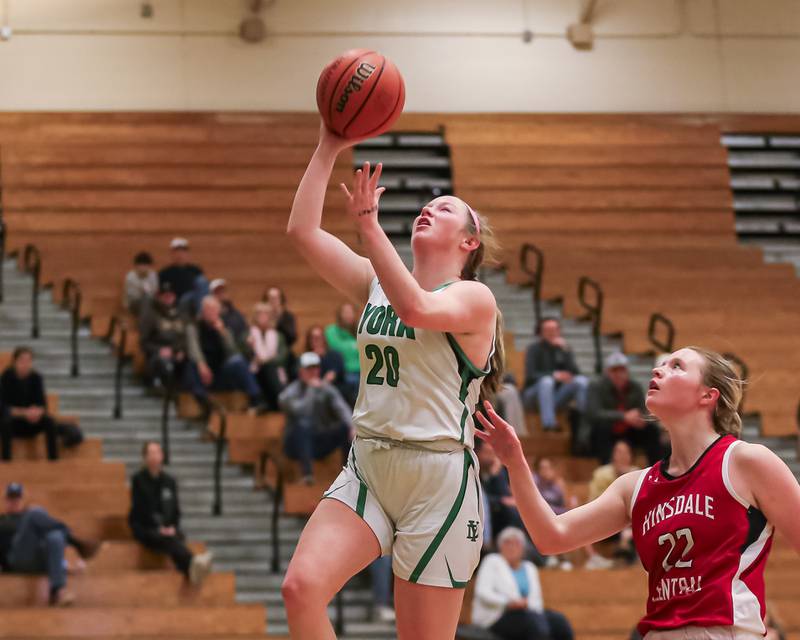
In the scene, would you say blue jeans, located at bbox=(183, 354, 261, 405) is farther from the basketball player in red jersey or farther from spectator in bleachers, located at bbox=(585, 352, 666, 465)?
the basketball player in red jersey

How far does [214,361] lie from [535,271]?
457cm

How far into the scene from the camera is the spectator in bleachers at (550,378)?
1112 cm

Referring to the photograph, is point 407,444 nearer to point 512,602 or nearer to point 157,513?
point 512,602

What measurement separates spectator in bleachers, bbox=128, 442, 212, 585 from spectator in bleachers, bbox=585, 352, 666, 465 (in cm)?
341

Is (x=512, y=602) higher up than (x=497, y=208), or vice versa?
(x=497, y=208)

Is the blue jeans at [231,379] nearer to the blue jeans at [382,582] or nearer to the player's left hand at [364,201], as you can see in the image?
the blue jeans at [382,582]

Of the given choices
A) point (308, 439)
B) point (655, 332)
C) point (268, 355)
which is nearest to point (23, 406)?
point (268, 355)

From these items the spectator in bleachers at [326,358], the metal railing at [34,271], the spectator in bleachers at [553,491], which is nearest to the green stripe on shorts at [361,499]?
the spectator in bleachers at [553,491]

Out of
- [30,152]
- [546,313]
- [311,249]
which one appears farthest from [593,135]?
[311,249]

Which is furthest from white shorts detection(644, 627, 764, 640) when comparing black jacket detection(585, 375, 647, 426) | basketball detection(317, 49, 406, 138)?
black jacket detection(585, 375, 647, 426)

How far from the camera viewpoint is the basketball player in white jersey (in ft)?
11.5

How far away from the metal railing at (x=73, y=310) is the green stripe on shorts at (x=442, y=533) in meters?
8.35

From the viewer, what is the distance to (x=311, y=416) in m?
10.3

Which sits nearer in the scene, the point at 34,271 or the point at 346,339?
the point at 346,339
